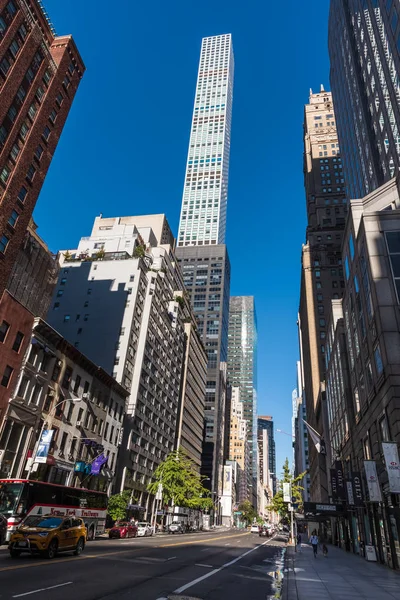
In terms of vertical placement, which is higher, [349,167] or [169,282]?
[349,167]

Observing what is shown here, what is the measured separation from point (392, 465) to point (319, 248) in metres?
114

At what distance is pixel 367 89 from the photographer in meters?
72.1

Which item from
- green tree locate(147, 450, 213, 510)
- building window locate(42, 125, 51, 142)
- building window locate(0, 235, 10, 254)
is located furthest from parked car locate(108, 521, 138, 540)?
building window locate(42, 125, 51, 142)

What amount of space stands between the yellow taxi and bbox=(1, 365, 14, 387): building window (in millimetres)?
20405

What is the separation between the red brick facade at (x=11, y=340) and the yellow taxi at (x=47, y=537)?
20.1m

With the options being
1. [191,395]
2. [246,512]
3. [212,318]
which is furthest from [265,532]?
[246,512]

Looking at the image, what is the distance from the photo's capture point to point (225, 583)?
15266 millimetres

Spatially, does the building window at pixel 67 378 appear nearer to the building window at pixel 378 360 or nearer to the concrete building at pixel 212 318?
the building window at pixel 378 360

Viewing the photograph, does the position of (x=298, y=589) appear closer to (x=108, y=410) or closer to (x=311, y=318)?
(x=108, y=410)

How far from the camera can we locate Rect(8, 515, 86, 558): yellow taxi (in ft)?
55.6

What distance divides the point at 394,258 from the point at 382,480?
17556 mm

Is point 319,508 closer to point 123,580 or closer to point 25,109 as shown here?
point 123,580

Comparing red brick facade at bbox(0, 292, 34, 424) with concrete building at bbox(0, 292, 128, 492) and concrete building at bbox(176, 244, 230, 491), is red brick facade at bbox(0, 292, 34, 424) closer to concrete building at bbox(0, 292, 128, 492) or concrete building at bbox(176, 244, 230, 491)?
concrete building at bbox(0, 292, 128, 492)

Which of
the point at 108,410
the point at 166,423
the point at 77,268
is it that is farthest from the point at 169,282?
the point at 108,410
